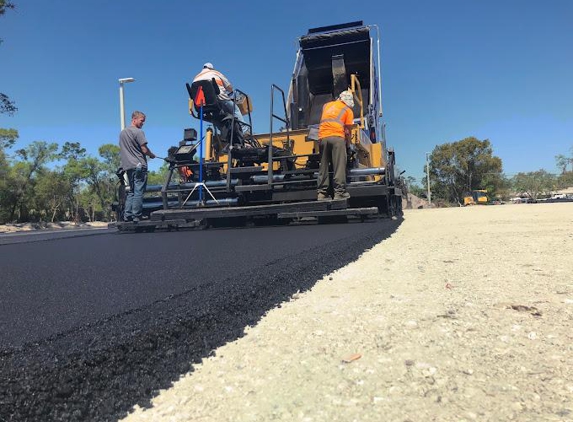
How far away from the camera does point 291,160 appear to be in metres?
7.16

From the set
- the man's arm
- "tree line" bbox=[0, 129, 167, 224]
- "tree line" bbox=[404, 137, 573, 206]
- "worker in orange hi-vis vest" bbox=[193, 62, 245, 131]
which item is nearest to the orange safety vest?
"worker in orange hi-vis vest" bbox=[193, 62, 245, 131]

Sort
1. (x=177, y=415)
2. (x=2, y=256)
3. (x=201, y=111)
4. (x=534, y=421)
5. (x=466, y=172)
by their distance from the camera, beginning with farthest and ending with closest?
1. (x=466, y=172)
2. (x=201, y=111)
3. (x=2, y=256)
4. (x=177, y=415)
5. (x=534, y=421)

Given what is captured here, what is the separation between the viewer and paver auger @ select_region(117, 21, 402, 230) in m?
6.42

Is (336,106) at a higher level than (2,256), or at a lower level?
higher

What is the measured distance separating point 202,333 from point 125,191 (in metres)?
6.25

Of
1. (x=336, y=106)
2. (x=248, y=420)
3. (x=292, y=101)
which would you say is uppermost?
(x=292, y=101)

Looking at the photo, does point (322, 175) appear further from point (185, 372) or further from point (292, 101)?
point (185, 372)

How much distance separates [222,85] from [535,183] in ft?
220

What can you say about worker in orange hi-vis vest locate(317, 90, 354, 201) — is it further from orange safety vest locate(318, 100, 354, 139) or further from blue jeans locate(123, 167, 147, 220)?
blue jeans locate(123, 167, 147, 220)

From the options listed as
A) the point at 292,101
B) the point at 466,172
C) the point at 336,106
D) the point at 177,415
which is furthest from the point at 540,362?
the point at 466,172

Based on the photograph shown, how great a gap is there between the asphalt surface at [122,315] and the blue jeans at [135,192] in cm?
301

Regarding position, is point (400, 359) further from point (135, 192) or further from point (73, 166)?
point (73, 166)

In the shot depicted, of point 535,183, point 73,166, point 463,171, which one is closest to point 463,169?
point 463,171

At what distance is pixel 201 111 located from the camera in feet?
23.0
